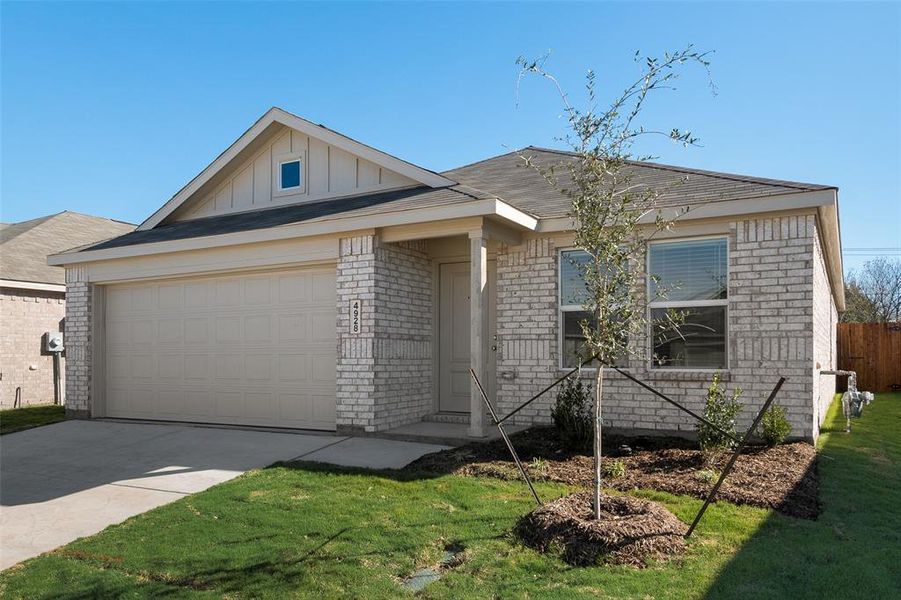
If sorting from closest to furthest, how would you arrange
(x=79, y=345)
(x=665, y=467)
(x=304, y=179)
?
(x=665, y=467) < (x=304, y=179) < (x=79, y=345)

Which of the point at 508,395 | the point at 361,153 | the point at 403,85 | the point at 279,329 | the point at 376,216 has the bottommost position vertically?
the point at 508,395

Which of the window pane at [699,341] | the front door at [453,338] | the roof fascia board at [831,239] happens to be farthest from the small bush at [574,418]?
the roof fascia board at [831,239]

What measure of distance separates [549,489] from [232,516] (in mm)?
2797

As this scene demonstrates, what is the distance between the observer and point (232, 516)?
558cm

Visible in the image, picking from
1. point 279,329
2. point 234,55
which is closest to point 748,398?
point 279,329

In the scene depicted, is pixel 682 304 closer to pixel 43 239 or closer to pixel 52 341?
pixel 52 341

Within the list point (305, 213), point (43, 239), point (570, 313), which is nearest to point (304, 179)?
point (305, 213)

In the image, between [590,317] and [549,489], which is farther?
[590,317]

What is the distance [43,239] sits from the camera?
16.9 m

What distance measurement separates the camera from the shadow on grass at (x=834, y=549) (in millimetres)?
3898

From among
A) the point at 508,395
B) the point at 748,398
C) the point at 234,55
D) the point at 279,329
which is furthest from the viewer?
the point at 234,55

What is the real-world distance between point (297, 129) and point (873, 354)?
56.2 feet

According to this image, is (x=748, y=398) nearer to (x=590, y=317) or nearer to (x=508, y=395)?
(x=590, y=317)

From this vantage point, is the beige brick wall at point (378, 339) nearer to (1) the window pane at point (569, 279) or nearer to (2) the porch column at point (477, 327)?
(2) the porch column at point (477, 327)
